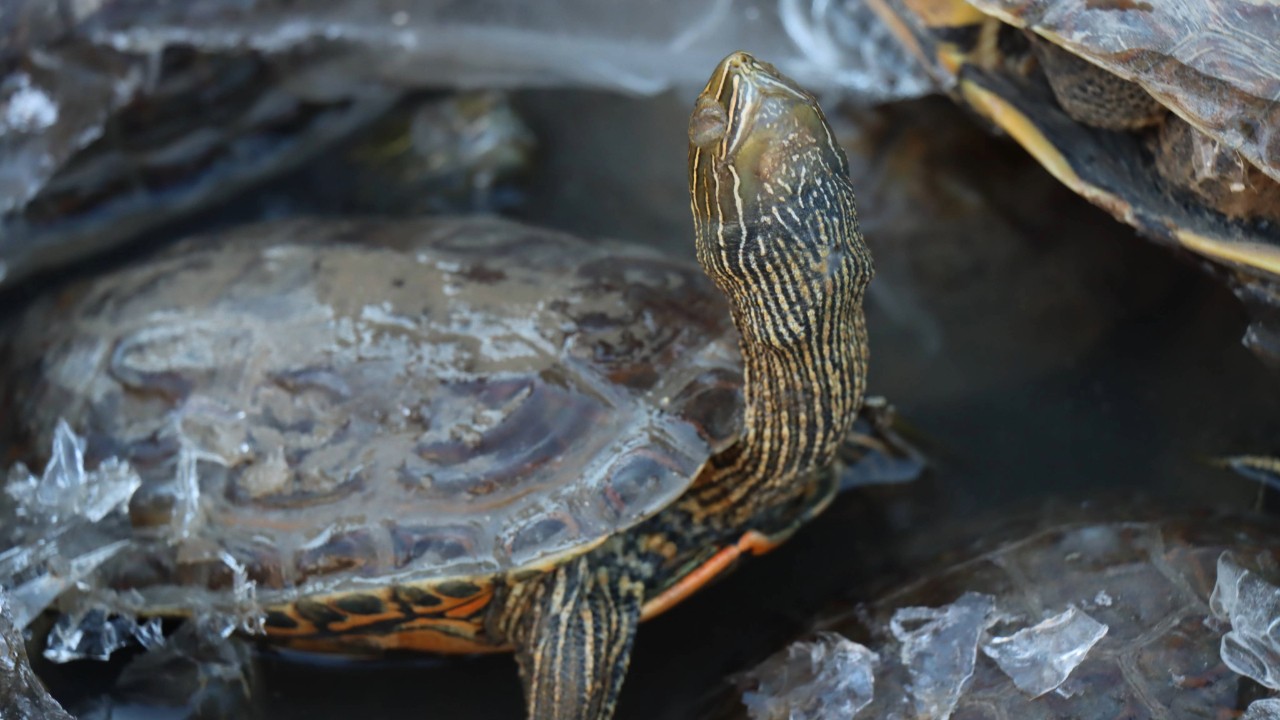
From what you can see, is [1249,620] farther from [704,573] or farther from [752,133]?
[752,133]

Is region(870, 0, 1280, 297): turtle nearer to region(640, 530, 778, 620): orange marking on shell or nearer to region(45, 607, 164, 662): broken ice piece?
region(640, 530, 778, 620): orange marking on shell

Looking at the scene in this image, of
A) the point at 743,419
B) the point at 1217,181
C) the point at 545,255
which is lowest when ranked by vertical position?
the point at 743,419

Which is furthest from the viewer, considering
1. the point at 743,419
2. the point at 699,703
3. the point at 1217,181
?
the point at 699,703

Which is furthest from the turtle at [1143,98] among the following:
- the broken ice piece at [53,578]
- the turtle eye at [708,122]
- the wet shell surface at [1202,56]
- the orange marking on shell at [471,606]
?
the broken ice piece at [53,578]

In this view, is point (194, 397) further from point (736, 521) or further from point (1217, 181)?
point (1217, 181)

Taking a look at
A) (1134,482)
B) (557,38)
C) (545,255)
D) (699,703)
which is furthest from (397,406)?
(1134,482)

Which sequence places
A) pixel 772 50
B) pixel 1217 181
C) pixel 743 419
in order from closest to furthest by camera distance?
pixel 1217 181 → pixel 743 419 → pixel 772 50

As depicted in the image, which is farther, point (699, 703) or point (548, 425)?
point (699, 703)

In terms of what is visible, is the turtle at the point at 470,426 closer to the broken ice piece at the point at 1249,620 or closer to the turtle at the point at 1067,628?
the turtle at the point at 1067,628
